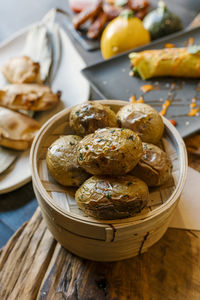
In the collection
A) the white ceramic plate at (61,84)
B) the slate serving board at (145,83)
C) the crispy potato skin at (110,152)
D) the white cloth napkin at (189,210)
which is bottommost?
the white cloth napkin at (189,210)

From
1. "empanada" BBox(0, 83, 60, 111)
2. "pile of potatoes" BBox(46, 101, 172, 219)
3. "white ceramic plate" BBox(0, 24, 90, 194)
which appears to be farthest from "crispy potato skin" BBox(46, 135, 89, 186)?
"empanada" BBox(0, 83, 60, 111)

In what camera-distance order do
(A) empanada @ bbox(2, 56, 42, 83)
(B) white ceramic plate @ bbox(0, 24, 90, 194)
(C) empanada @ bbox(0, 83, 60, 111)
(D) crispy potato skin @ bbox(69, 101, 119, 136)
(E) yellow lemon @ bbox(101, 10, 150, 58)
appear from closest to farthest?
(D) crispy potato skin @ bbox(69, 101, 119, 136) → (B) white ceramic plate @ bbox(0, 24, 90, 194) → (C) empanada @ bbox(0, 83, 60, 111) → (A) empanada @ bbox(2, 56, 42, 83) → (E) yellow lemon @ bbox(101, 10, 150, 58)

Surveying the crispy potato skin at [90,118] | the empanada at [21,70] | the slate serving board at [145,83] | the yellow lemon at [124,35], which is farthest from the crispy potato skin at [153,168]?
the yellow lemon at [124,35]

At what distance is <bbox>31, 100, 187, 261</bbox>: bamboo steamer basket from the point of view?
69cm

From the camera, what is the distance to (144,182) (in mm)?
752

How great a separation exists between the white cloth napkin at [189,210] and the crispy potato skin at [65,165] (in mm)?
339

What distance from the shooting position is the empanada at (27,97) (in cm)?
130

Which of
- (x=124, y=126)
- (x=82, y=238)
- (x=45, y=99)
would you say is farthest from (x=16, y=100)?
(x=82, y=238)

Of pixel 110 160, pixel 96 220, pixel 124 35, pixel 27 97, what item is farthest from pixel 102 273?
pixel 124 35

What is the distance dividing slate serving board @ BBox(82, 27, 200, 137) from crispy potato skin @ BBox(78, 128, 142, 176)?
59 cm

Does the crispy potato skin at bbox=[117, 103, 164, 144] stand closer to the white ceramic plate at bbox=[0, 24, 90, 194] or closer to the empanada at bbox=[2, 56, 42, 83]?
the white ceramic plate at bbox=[0, 24, 90, 194]

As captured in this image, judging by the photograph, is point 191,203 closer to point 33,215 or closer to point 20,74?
point 33,215

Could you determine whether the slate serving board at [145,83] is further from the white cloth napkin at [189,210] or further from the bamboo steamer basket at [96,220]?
the bamboo steamer basket at [96,220]

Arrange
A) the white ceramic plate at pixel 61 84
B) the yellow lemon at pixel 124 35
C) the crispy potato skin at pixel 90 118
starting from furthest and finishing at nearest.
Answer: the yellow lemon at pixel 124 35, the white ceramic plate at pixel 61 84, the crispy potato skin at pixel 90 118
